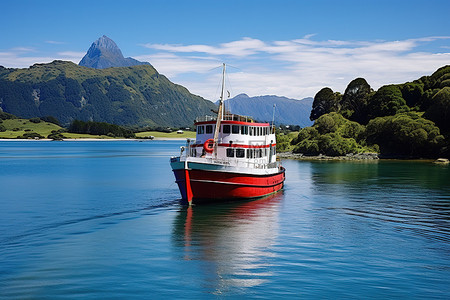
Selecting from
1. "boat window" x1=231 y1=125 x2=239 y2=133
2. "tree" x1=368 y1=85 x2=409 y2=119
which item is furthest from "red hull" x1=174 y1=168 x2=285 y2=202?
"tree" x1=368 y1=85 x2=409 y2=119

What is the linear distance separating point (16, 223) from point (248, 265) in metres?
21.7

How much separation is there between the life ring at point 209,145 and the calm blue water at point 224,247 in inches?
245

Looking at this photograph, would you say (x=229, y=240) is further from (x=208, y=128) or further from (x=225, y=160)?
(x=208, y=128)

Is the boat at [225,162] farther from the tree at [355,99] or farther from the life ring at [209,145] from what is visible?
the tree at [355,99]

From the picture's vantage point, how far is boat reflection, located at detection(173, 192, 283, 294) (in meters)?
24.0

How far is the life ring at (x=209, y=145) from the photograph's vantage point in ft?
156

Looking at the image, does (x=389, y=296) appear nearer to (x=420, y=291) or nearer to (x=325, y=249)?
(x=420, y=291)

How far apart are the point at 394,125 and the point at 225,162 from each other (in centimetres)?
10330

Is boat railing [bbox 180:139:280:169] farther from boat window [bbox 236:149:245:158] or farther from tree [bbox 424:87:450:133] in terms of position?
tree [bbox 424:87:450:133]

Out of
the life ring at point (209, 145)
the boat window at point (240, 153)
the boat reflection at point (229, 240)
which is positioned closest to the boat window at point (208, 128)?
the life ring at point (209, 145)

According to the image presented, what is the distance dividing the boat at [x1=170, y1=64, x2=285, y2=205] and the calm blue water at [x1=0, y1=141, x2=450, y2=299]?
1.58 metres

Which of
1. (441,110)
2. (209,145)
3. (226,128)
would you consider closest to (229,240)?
(209,145)

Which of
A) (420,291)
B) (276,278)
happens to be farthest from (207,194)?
(420,291)

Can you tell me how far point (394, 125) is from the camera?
5374 inches
